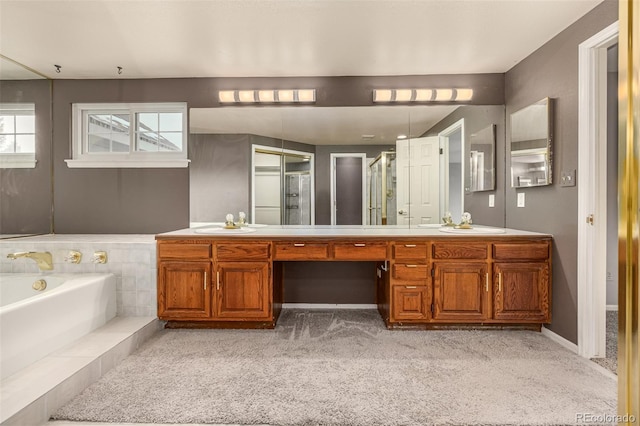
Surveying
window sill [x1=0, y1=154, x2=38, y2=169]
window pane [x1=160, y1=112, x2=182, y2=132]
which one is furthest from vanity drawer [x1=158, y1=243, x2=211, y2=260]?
window sill [x1=0, y1=154, x2=38, y2=169]

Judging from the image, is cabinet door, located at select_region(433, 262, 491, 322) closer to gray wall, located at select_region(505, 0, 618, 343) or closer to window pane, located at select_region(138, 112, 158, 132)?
gray wall, located at select_region(505, 0, 618, 343)

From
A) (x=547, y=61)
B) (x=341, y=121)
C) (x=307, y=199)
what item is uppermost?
(x=547, y=61)

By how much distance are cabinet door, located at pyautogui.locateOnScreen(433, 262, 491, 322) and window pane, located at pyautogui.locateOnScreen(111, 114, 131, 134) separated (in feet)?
10.4

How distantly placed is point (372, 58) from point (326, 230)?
4.92ft

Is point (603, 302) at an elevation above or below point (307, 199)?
below

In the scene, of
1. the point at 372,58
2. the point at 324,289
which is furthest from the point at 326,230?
the point at 372,58

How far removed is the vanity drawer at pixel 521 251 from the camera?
2.42 meters

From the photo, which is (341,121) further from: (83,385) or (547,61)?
(83,385)

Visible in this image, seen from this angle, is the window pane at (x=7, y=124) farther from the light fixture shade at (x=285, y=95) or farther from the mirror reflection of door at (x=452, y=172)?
the mirror reflection of door at (x=452, y=172)

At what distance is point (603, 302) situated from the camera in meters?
2.11

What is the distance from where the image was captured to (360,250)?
251 cm

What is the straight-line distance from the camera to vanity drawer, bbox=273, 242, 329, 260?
2.51 metres

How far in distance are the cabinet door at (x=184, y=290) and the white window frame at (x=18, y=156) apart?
1.79m

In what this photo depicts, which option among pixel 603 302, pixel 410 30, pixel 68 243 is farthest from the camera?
pixel 68 243
